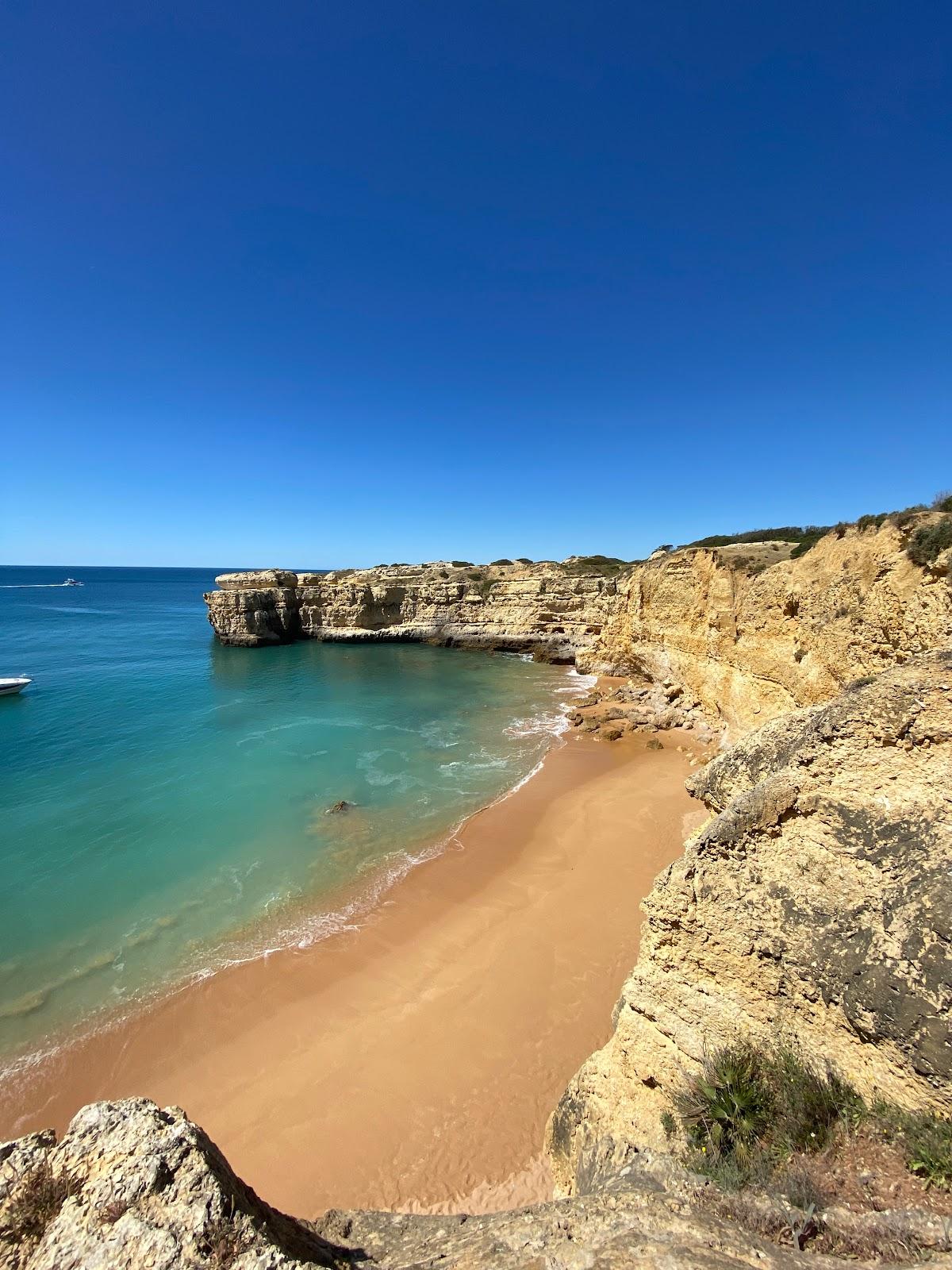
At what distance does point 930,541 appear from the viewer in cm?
848

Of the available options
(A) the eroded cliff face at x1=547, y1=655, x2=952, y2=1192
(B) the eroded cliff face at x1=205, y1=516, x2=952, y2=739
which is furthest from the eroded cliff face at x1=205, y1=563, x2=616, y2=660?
(A) the eroded cliff face at x1=547, y1=655, x2=952, y2=1192

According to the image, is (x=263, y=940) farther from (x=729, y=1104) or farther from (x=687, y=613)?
(x=687, y=613)

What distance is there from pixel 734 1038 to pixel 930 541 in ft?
27.9

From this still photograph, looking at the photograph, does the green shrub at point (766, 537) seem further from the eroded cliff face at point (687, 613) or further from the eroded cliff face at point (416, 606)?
the eroded cliff face at point (416, 606)

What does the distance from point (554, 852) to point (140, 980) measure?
9.12 m

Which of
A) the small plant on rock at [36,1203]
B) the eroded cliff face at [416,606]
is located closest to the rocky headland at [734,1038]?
the small plant on rock at [36,1203]

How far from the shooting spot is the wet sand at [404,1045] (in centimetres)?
627

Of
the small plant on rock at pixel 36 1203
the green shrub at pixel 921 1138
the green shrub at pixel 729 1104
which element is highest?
the small plant on rock at pixel 36 1203

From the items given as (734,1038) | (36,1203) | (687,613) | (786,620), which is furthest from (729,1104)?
(687,613)

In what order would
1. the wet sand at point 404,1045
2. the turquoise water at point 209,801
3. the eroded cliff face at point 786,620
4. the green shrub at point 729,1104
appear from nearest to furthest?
1. the green shrub at point 729,1104
2. the wet sand at point 404,1045
3. the eroded cliff face at point 786,620
4. the turquoise water at point 209,801

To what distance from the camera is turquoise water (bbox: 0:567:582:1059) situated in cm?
1040

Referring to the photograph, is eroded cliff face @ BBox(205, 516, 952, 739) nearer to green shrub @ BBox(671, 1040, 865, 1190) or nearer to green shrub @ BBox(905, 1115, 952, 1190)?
green shrub @ BBox(671, 1040, 865, 1190)

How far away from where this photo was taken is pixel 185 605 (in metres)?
88.7

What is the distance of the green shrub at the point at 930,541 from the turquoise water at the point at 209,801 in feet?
40.6
